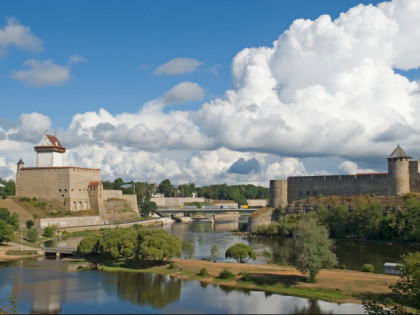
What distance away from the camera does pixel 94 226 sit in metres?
65.9

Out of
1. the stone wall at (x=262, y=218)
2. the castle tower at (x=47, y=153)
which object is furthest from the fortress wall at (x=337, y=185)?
the castle tower at (x=47, y=153)

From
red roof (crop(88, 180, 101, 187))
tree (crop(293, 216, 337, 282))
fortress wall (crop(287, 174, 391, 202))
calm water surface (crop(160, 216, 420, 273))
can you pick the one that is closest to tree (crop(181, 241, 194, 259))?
calm water surface (crop(160, 216, 420, 273))

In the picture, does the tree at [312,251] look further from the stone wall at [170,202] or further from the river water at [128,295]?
the stone wall at [170,202]

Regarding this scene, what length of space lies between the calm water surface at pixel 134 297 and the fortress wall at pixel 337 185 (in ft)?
130

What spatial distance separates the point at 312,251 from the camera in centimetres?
2795

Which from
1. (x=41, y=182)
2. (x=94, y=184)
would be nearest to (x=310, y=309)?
(x=94, y=184)

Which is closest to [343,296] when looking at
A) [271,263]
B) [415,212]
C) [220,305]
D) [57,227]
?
[220,305]

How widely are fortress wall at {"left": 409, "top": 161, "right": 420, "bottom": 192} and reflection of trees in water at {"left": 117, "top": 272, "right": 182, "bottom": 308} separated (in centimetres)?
4086

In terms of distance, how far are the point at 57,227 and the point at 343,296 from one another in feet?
149

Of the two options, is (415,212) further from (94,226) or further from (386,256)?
(94,226)

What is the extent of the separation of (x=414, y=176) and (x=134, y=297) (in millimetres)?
45989

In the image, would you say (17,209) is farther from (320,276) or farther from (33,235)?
(320,276)

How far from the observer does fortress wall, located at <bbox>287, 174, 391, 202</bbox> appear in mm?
60812

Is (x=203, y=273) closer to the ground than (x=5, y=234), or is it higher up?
closer to the ground
